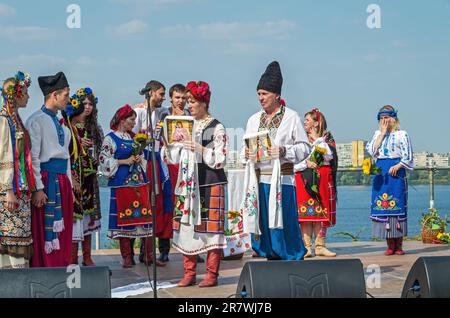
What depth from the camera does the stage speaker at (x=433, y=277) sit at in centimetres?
382

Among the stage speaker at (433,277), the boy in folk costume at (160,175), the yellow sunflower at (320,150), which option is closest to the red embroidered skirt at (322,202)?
the yellow sunflower at (320,150)

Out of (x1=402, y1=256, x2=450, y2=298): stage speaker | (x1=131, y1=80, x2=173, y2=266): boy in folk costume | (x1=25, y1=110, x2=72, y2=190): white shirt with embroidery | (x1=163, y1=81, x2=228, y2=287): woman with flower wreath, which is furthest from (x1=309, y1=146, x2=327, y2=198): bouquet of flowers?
(x1=402, y1=256, x2=450, y2=298): stage speaker

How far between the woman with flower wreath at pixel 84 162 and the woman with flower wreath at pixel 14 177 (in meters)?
1.03

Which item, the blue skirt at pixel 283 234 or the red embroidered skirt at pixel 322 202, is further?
the red embroidered skirt at pixel 322 202

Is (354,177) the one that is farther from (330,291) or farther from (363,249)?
(330,291)

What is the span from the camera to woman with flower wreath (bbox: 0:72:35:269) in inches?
218

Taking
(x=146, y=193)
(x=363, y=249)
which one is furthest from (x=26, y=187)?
(x=363, y=249)

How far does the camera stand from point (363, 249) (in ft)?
29.5

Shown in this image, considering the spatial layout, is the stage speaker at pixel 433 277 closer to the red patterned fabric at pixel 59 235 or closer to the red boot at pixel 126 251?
the red patterned fabric at pixel 59 235

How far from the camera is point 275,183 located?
19.7 feet

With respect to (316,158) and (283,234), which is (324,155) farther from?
(283,234)

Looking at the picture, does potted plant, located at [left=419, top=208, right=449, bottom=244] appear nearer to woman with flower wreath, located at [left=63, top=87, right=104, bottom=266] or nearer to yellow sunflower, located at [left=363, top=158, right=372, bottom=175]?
yellow sunflower, located at [left=363, top=158, right=372, bottom=175]

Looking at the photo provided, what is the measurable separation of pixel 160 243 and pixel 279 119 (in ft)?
7.21

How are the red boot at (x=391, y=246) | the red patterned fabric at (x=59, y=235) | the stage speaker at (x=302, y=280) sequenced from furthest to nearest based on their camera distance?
the red boot at (x=391, y=246) < the red patterned fabric at (x=59, y=235) < the stage speaker at (x=302, y=280)
